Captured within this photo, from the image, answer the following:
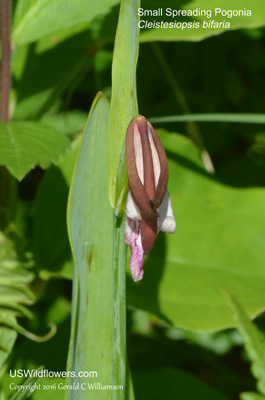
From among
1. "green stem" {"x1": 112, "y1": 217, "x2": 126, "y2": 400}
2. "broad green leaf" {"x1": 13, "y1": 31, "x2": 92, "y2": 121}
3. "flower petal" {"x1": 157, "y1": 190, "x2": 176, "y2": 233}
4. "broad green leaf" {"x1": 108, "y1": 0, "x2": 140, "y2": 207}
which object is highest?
"broad green leaf" {"x1": 13, "y1": 31, "x2": 92, "y2": 121}

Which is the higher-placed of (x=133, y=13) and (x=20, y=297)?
(x=133, y=13)

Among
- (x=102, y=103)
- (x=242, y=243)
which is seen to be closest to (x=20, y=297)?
(x=102, y=103)

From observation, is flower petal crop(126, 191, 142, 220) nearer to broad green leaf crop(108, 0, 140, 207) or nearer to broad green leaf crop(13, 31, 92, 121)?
broad green leaf crop(108, 0, 140, 207)

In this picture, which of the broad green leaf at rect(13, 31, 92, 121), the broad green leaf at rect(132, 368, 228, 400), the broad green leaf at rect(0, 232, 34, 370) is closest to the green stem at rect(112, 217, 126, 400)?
the broad green leaf at rect(0, 232, 34, 370)

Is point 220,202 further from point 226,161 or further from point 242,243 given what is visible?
point 226,161

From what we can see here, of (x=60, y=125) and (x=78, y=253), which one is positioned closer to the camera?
(x=78, y=253)

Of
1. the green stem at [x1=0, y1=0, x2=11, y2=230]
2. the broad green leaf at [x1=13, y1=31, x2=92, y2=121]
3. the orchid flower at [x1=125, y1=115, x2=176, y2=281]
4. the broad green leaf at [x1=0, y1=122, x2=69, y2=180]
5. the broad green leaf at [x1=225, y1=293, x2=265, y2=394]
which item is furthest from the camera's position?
the broad green leaf at [x1=13, y1=31, x2=92, y2=121]

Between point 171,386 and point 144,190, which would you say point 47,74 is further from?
point 144,190
